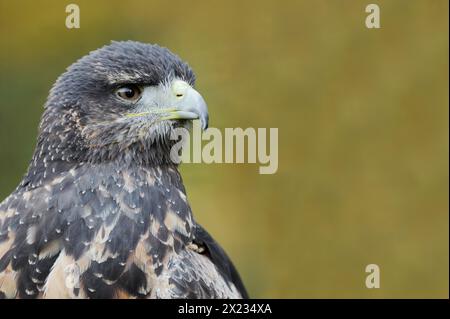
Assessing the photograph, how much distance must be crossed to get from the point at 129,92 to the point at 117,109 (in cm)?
12

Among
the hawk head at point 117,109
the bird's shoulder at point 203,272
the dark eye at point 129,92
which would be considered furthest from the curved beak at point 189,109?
the bird's shoulder at point 203,272

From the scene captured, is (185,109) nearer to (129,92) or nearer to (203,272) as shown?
(129,92)

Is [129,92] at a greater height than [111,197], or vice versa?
[129,92]

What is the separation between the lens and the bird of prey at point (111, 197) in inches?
141

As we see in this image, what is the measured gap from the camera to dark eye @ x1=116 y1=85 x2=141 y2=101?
3.99 m

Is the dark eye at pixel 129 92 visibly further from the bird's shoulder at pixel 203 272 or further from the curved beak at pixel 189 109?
the bird's shoulder at pixel 203 272

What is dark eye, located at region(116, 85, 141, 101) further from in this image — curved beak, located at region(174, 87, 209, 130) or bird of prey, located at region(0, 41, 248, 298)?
curved beak, located at region(174, 87, 209, 130)

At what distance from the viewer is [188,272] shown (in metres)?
3.72

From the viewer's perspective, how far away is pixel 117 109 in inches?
156

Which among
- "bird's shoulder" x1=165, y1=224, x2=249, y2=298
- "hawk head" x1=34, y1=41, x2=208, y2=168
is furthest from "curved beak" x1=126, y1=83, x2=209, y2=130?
"bird's shoulder" x1=165, y1=224, x2=249, y2=298

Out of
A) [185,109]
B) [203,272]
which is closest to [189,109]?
[185,109]

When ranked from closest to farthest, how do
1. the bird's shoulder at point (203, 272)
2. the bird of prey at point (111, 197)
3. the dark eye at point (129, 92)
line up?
1. the bird of prey at point (111, 197)
2. the bird's shoulder at point (203, 272)
3. the dark eye at point (129, 92)
